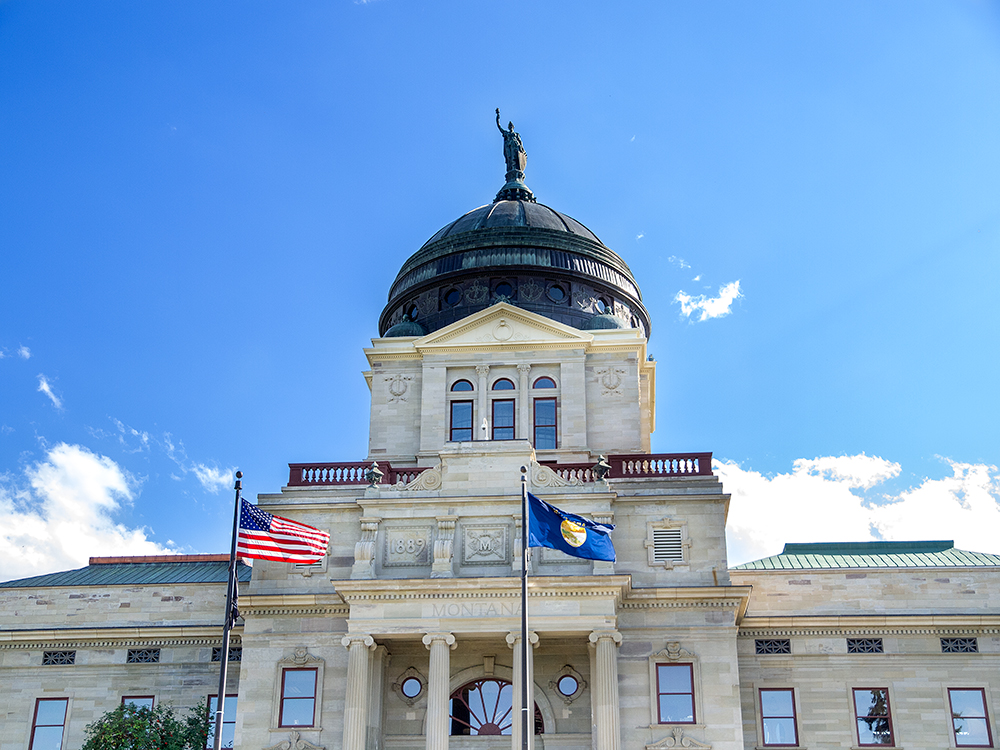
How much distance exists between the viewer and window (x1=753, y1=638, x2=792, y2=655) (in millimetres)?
37406

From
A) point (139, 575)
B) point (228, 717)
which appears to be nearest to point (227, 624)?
point (228, 717)

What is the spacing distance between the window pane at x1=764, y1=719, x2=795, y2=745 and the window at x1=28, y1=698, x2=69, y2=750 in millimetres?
22660

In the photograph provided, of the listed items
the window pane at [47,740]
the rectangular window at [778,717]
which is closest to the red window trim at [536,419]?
the rectangular window at [778,717]

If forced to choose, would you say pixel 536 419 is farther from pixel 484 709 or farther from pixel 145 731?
pixel 145 731

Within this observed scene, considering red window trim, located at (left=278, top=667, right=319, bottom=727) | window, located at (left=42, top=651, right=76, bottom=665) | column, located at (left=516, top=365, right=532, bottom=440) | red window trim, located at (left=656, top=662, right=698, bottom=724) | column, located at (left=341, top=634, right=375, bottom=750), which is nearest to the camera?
column, located at (left=341, top=634, right=375, bottom=750)

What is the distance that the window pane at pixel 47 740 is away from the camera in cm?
3809

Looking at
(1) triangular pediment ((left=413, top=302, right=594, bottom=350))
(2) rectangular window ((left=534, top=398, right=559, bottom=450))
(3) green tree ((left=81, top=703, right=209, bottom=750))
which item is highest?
(1) triangular pediment ((left=413, top=302, right=594, bottom=350))

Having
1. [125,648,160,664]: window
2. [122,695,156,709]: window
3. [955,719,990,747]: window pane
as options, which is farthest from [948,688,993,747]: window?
[125,648,160,664]: window

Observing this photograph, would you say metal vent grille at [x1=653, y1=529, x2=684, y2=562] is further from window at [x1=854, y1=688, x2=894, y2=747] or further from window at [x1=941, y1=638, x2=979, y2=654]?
window at [x1=941, y1=638, x2=979, y2=654]

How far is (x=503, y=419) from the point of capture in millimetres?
43594

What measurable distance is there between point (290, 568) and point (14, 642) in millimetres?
10545

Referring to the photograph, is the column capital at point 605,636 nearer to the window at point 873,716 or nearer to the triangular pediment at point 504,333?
the window at point 873,716

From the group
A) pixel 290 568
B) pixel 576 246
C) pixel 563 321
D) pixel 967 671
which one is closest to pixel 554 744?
pixel 290 568

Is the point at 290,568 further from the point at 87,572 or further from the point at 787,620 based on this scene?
the point at 787,620
